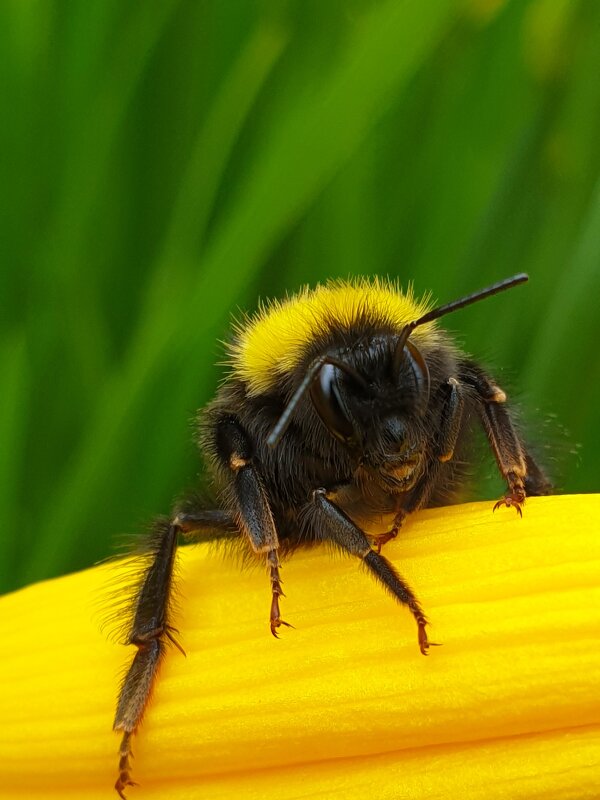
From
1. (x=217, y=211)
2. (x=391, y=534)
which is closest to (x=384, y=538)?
(x=391, y=534)

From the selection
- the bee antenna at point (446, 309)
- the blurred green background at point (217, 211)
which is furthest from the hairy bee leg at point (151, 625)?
the bee antenna at point (446, 309)

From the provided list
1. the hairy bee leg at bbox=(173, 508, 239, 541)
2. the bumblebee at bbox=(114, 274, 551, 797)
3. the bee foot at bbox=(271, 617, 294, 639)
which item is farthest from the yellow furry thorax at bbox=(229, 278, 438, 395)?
the bee foot at bbox=(271, 617, 294, 639)

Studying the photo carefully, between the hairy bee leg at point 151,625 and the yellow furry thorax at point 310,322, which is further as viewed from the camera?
the yellow furry thorax at point 310,322

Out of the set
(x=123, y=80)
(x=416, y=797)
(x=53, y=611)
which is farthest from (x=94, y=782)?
(x=123, y=80)

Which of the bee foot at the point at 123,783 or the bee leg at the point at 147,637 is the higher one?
the bee leg at the point at 147,637

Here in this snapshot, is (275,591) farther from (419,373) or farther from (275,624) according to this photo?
(419,373)

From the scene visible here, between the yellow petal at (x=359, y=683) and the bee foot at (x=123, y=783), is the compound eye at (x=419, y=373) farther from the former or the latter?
the bee foot at (x=123, y=783)

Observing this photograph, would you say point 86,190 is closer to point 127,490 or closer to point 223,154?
point 223,154

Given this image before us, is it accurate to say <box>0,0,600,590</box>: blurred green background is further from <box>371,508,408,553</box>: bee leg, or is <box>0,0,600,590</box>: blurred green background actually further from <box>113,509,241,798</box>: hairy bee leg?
<box>371,508,408,553</box>: bee leg

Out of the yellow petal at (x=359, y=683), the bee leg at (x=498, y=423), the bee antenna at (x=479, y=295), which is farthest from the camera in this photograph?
the bee leg at (x=498, y=423)
